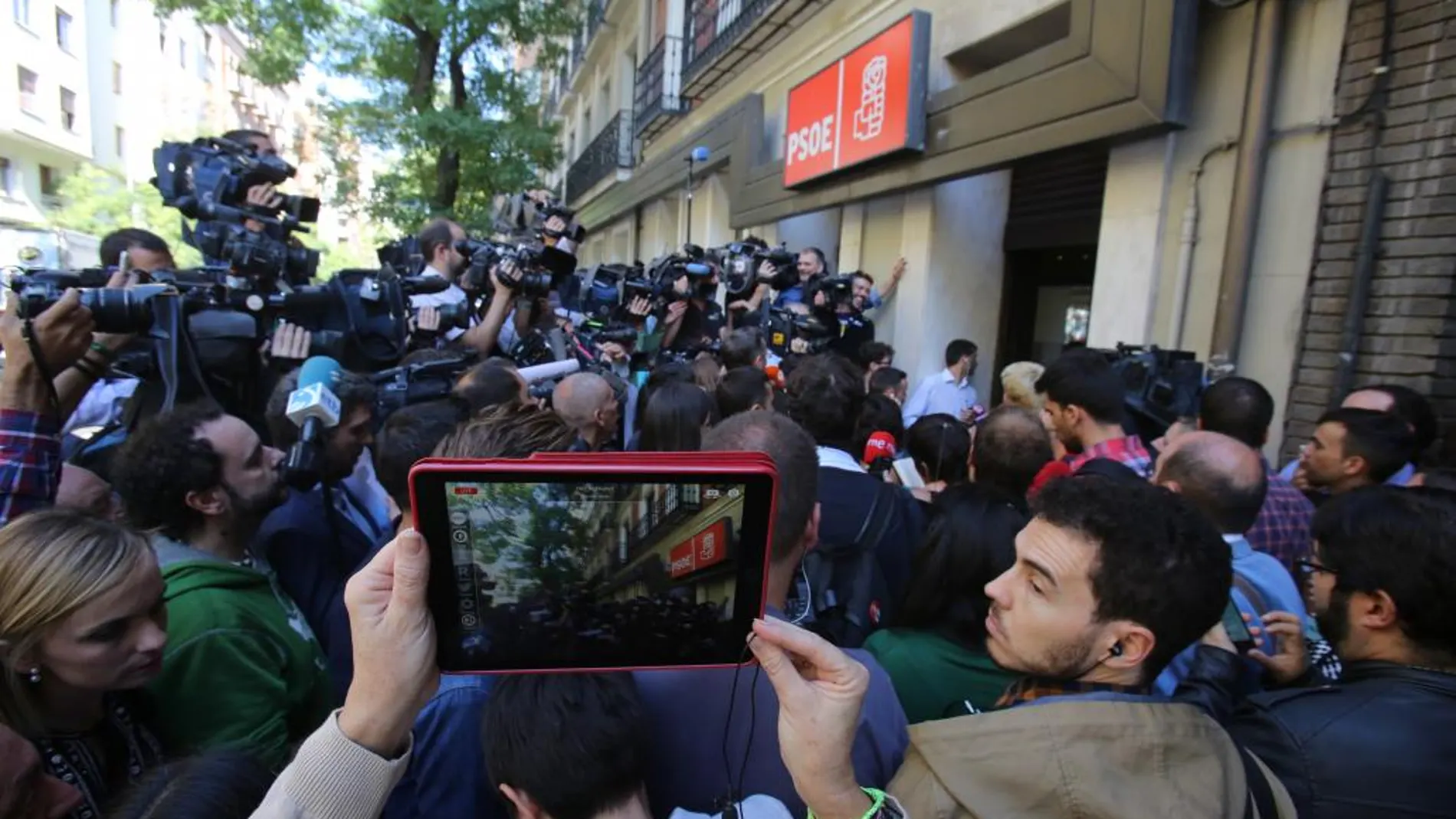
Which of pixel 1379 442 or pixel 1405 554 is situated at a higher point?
pixel 1379 442

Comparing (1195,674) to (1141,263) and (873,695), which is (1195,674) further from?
(1141,263)

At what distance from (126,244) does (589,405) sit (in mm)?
2805

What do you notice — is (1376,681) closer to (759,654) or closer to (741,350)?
(759,654)

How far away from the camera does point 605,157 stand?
66.6ft

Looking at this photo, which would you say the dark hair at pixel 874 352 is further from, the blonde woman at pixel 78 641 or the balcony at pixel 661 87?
the balcony at pixel 661 87

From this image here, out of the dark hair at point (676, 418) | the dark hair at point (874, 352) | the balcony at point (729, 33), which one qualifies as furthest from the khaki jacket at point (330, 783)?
the balcony at point (729, 33)

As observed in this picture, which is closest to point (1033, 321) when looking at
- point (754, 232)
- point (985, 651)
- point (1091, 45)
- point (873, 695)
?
point (1091, 45)

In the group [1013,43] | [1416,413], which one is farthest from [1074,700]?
[1013,43]

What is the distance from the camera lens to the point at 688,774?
127cm

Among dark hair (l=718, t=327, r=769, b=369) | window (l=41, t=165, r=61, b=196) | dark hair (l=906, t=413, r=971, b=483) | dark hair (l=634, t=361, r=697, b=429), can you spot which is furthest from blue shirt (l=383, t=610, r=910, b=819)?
window (l=41, t=165, r=61, b=196)

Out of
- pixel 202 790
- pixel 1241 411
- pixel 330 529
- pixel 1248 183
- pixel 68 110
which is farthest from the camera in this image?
pixel 68 110

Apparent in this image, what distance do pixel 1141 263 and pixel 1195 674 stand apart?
4.15 meters

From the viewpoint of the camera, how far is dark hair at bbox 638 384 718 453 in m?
3.00

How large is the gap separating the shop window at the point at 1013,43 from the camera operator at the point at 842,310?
206 cm
